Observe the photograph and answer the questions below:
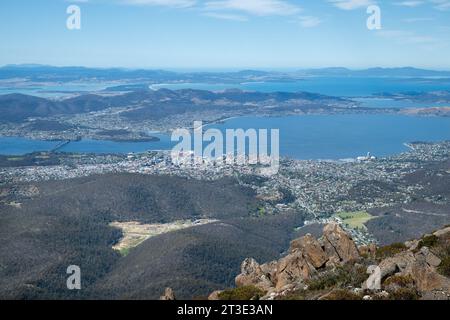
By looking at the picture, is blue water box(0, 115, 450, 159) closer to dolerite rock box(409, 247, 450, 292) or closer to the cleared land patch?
the cleared land patch

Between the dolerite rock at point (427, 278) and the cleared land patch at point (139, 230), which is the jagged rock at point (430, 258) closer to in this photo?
the dolerite rock at point (427, 278)

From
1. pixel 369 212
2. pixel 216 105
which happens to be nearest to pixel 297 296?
pixel 369 212

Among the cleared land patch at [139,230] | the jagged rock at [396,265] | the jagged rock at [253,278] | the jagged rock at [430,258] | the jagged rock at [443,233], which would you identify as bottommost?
the cleared land patch at [139,230]

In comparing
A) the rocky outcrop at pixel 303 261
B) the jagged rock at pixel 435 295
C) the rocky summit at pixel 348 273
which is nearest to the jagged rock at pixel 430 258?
the rocky summit at pixel 348 273

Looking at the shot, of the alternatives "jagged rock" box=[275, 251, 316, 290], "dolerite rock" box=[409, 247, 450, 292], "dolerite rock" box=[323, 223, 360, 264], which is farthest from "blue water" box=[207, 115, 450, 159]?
"dolerite rock" box=[409, 247, 450, 292]

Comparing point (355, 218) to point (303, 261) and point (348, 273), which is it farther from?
point (348, 273)
